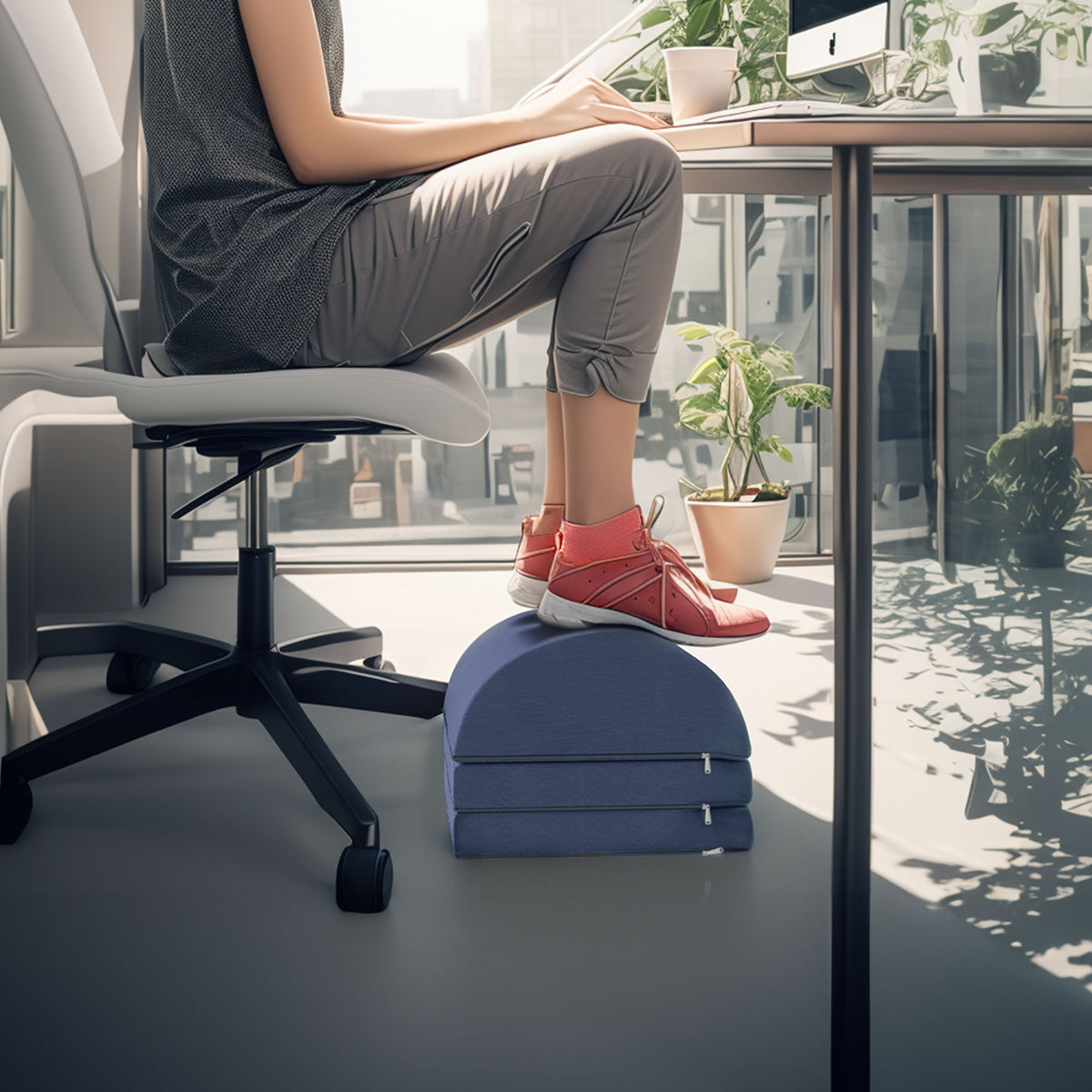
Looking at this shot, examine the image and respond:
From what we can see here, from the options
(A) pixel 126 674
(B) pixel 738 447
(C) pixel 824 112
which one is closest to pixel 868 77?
(C) pixel 824 112

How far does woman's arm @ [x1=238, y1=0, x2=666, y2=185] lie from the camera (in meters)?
1.21

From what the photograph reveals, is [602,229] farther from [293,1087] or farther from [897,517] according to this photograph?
[293,1087]

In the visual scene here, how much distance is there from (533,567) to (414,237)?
1.50ft

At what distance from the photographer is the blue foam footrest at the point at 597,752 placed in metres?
1.23

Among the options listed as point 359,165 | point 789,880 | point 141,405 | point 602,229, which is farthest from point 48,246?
point 789,880

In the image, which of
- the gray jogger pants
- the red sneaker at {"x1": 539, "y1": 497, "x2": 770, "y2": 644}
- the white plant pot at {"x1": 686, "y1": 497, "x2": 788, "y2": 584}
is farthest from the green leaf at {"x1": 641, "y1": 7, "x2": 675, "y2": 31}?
the white plant pot at {"x1": 686, "y1": 497, "x2": 788, "y2": 584}

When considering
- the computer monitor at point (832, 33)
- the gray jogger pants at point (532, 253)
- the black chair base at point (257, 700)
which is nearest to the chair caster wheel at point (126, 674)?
the black chair base at point (257, 700)

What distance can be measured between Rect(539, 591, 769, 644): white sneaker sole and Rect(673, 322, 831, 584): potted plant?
156 centimetres

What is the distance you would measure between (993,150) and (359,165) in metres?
0.69

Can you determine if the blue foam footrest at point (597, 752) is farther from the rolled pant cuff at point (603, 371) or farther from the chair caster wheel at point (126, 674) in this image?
the chair caster wheel at point (126, 674)

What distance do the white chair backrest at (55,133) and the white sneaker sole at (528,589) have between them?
56 centimetres

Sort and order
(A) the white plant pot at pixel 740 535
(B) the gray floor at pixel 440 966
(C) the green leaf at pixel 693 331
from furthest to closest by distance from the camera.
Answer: (C) the green leaf at pixel 693 331 < (A) the white plant pot at pixel 740 535 < (B) the gray floor at pixel 440 966

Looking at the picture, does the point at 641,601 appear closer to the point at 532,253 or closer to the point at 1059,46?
the point at 532,253

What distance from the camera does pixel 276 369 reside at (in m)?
1.21
